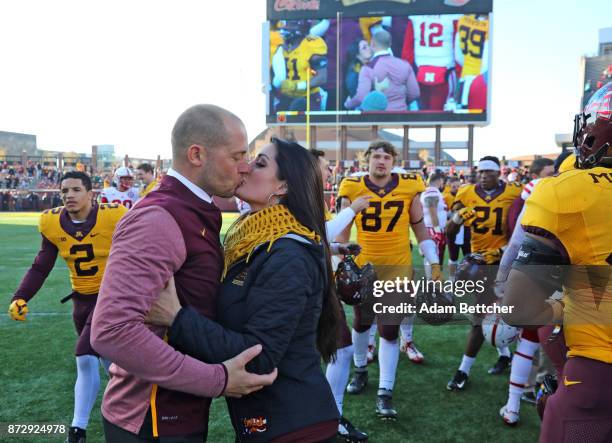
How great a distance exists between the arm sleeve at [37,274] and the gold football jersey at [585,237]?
3.73m

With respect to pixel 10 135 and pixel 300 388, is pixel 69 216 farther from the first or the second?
pixel 10 135

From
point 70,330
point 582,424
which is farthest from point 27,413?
point 582,424

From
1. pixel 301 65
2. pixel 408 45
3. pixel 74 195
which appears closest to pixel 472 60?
pixel 408 45

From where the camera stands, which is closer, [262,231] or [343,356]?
[262,231]

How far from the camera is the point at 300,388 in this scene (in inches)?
68.2

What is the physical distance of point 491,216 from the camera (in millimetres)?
5570

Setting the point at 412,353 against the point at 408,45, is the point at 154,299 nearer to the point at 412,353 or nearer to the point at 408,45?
the point at 412,353

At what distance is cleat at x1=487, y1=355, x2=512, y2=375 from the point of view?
4.97 meters

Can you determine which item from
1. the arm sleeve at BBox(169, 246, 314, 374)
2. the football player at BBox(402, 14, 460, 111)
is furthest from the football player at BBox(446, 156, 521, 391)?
the football player at BBox(402, 14, 460, 111)

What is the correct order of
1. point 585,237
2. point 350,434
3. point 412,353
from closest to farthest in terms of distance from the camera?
point 585,237 < point 350,434 < point 412,353

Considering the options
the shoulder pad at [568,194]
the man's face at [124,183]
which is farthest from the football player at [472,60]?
the shoulder pad at [568,194]

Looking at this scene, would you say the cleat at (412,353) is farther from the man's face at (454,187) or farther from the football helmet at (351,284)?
the man's face at (454,187)

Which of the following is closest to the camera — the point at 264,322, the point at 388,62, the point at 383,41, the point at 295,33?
the point at 264,322

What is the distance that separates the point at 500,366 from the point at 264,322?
4214 millimetres
